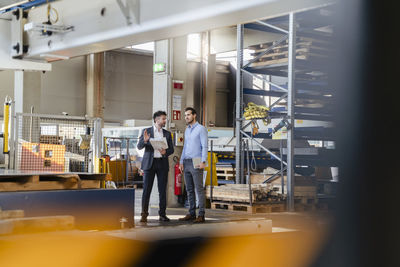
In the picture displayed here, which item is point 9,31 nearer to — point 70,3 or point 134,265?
point 70,3

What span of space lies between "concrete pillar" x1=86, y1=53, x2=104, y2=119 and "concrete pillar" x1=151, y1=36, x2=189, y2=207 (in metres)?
12.3

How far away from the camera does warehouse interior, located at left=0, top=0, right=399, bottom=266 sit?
103 cm

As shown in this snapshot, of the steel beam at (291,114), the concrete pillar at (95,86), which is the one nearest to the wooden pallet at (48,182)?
the steel beam at (291,114)

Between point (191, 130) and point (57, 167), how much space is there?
2263 millimetres

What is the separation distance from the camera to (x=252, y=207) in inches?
429

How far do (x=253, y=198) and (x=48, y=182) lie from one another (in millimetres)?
5365

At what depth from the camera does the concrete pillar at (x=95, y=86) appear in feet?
78.4

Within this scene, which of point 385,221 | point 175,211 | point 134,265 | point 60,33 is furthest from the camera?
point 175,211

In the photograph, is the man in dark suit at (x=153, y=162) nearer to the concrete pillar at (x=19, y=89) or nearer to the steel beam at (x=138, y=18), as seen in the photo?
the concrete pillar at (x=19, y=89)

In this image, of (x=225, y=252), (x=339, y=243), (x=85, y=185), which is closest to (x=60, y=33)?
(x=85, y=185)

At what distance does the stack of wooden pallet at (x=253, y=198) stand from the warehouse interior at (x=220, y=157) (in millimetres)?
26

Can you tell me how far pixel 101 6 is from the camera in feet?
19.8

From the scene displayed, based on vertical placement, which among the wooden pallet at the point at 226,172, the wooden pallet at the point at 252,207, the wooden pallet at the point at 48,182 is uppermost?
the wooden pallet at the point at 48,182

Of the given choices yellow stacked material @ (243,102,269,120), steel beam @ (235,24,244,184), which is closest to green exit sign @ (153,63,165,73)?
steel beam @ (235,24,244,184)
